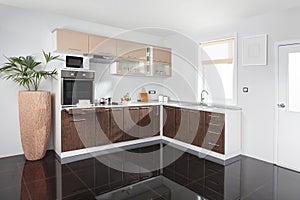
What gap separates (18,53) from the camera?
3500 mm

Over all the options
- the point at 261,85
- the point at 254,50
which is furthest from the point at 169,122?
the point at 254,50

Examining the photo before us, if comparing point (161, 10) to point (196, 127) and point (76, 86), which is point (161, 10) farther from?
point (196, 127)

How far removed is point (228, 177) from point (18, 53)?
3842 mm

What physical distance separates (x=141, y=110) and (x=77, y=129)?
4.39 feet

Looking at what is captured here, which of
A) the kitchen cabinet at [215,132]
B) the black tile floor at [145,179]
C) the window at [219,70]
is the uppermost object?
the window at [219,70]

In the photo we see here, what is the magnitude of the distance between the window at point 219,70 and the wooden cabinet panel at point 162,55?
3.07ft

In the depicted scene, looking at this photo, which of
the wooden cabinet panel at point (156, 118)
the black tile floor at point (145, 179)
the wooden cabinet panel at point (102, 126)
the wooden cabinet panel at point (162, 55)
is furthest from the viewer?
the wooden cabinet panel at point (162, 55)

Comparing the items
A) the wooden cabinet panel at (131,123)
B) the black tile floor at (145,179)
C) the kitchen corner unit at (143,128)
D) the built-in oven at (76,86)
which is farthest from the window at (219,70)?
the built-in oven at (76,86)

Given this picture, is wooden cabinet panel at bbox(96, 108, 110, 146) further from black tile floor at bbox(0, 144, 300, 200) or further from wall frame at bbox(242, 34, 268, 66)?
wall frame at bbox(242, 34, 268, 66)

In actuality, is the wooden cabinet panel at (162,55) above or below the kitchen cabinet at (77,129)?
above

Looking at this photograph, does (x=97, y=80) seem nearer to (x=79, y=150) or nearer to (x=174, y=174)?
(x=79, y=150)

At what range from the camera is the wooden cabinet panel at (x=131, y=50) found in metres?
4.38

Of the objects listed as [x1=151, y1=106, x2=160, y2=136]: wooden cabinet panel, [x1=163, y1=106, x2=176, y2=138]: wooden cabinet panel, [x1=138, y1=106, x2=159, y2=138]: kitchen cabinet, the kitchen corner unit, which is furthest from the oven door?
[x1=163, y1=106, x2=176, y2=138]: wooden cabinet panel

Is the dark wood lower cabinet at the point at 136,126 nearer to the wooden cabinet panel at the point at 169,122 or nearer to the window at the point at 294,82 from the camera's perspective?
the wooden cabinet panel at the point at 169,122
